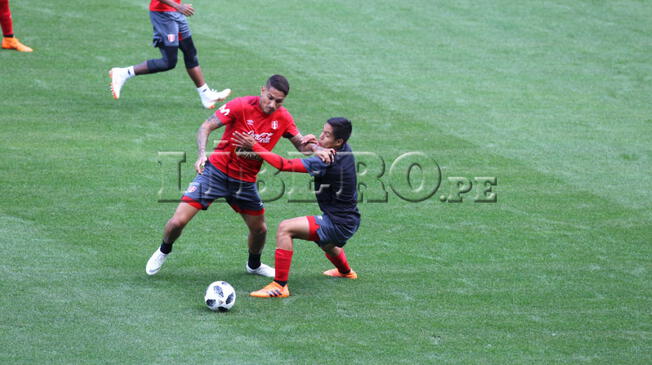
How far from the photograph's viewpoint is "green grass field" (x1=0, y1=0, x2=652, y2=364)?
731 cm

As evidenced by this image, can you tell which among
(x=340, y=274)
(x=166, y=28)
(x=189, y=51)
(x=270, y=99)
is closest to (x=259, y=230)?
(x=340, y=274)

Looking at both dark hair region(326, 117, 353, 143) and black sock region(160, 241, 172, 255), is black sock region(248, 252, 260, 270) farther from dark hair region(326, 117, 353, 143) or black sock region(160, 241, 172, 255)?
dark hair region(326, 117, 353, 143)

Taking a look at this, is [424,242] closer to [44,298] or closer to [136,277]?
[136,277]

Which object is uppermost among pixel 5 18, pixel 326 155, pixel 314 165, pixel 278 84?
pixel 278 84

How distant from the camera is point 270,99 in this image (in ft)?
26.6

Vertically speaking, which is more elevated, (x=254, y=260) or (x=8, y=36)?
(x=8, y=36)

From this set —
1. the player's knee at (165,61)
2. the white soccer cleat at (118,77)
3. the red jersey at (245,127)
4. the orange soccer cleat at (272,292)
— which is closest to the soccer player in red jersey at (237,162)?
the red jersey at (245,127)

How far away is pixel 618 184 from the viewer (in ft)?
39.2

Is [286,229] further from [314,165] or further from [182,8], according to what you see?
[182,8]

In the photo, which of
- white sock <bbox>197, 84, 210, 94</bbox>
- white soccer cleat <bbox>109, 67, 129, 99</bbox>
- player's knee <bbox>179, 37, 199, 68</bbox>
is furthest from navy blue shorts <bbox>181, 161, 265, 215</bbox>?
white soccer cleat <bbox>109, 67, 129, 99</bbox>

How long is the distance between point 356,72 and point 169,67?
4.06 m

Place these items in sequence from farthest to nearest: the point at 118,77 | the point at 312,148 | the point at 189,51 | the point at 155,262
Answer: the point at 118,77 → the point at 189,51 → the point at 155,262 → the point at 312,148

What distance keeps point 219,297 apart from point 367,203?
3.87 m

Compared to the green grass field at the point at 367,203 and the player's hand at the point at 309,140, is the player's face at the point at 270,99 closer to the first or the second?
the player's hand at the point at 309,140
